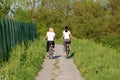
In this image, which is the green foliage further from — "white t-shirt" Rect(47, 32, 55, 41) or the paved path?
the paved path

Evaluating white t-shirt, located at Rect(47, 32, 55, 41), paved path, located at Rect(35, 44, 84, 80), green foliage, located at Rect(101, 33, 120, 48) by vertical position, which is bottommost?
green foliage, located at Rect(101, 33, 120, 48)

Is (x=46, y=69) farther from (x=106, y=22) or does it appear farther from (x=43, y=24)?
(x=106, y=22)

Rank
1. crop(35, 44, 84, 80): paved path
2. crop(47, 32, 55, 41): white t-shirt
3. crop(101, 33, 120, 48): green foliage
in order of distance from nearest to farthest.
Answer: crop(35, 44, 84, 80): paved path < crop(47, 32, 55, 41): white t-shirt < crop(101, 33, 120, 48): green foliage

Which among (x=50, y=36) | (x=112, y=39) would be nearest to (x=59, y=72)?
(x=50, y=36)

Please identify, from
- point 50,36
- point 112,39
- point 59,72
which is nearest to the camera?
point 59,72

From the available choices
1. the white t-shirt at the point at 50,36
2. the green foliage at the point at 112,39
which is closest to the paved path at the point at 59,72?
the white t-shirt at the point at 50,36

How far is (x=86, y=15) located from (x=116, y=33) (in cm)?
602

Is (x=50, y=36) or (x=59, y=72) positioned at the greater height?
(x=50, y=36)

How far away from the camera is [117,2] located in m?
70.9

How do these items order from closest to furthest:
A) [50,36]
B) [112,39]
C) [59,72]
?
[59,72], [50,36], [112,39]

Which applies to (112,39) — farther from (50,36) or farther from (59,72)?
(59,72)

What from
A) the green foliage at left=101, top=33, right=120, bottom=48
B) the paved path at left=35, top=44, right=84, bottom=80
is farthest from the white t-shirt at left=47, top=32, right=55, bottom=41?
the green foliage at left=101, top=33, right=120, bottom=48

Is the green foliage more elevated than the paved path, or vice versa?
A: the paved path

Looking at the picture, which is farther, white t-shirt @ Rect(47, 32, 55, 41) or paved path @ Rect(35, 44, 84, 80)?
white t-shirt @ Rect(47, 32, 55, 41)
